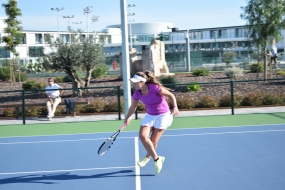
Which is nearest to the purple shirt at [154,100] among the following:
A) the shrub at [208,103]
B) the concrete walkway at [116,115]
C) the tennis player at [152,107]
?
the tennis player at [152,107]

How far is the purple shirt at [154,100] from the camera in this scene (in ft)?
26.5

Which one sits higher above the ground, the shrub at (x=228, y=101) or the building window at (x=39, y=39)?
the building window at (x=39, y=39)

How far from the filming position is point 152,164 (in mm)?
8883

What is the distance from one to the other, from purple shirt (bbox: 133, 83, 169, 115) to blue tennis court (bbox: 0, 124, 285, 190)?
1057 millimetres

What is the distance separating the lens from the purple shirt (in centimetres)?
808

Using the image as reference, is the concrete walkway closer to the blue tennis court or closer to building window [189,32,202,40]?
the blue tennis court

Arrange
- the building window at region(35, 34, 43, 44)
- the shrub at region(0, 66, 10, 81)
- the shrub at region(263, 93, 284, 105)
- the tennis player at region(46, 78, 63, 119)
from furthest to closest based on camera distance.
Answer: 1. the building window at region(35, 34, 43, 44)
2. the shrub at region(0, 66, 10, 81)
3. the shrub at region(263, 93, 284, 105)
4. the tennis player at region(46, 78, 63, 119)

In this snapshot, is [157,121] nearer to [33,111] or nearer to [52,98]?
[52,98]

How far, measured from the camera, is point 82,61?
77.6ft

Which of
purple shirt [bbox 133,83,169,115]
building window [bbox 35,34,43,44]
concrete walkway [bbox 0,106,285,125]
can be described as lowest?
concrete walkway [bbox 0,106,285,125]

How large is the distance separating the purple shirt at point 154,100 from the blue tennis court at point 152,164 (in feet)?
3.47

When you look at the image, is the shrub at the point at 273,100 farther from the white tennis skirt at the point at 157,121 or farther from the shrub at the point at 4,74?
the shrub at the point at 4,74

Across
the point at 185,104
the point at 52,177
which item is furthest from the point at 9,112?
the point at 52,177

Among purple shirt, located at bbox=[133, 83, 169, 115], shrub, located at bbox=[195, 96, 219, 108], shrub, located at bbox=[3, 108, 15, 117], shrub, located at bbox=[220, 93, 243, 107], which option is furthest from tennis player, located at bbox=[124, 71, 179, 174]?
shrub, located at bbox=[3, 108, 15, 117]
